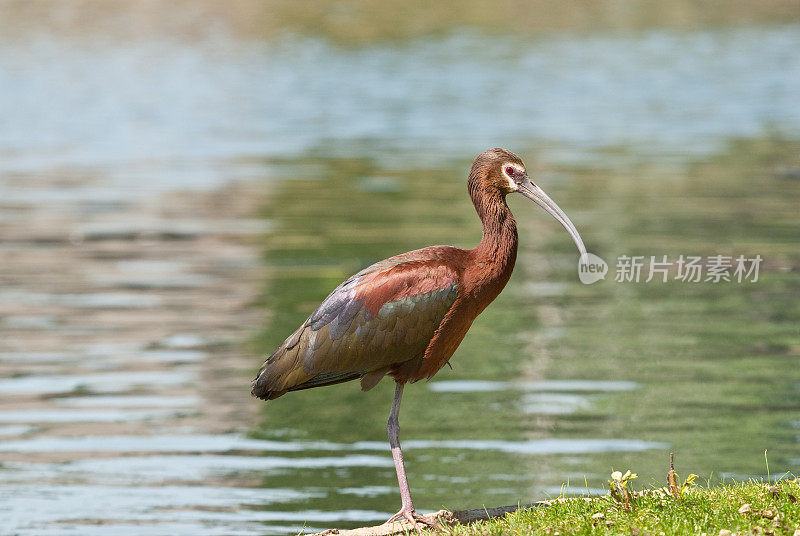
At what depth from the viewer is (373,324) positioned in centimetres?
938

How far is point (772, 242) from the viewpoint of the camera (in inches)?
901

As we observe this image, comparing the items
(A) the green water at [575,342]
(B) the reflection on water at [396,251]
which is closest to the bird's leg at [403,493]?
(B) the reflection on water at [396,251]

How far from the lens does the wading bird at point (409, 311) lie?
929 cm

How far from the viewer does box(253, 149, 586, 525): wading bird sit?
9289 millimetres

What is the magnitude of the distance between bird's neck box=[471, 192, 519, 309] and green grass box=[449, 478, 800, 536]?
1.51m

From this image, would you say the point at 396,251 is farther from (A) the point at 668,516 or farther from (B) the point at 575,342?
(A) the point at 668,516

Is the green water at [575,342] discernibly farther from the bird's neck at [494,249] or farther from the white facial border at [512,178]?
the white facial border at [512,178]

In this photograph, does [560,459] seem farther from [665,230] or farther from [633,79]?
[633,79]

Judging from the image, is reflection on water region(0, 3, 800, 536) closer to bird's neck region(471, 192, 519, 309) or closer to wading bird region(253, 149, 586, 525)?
wading bird region(253, 149, 586, 525)

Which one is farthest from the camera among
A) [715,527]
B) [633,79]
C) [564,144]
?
[633,79]

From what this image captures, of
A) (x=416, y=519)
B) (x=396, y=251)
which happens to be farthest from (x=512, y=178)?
(x=396, y=251)

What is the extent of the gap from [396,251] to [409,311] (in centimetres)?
1334

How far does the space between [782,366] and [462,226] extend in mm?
9353

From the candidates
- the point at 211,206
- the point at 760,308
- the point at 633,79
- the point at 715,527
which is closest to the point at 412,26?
the point at 633,79
